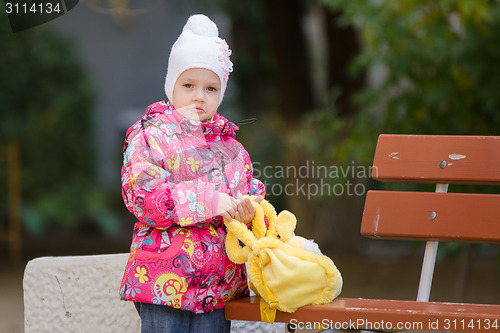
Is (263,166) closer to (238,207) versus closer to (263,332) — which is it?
(263,332)

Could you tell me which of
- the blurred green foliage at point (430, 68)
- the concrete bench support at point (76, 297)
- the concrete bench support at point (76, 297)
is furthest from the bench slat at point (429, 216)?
the blurred green foliage at point (430, 68)

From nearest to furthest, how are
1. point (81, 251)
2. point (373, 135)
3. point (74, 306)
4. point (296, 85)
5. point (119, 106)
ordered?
1. point (74, 306)
2. point (373, 135)
3. point (296, 85)
4. point (81, 251)
5. point (119, 106)

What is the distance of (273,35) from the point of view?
9.11 metres

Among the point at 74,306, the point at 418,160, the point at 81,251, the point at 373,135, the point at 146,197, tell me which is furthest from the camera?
the point at 81,251

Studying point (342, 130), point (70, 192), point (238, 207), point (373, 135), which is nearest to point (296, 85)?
point (342, 130)

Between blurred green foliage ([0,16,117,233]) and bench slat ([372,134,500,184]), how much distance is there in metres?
8.57

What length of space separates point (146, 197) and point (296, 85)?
23.0 feet

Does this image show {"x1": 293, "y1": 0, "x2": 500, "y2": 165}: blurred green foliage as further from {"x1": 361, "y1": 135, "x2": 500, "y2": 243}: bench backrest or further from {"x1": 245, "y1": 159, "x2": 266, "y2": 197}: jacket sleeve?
{"x1": 245, "y1": 159, "x2": 266, "y2": 197}: jacket sleeve

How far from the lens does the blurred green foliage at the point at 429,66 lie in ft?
17.3

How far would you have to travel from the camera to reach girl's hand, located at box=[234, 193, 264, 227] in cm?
235

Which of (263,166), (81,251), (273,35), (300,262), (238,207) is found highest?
(273,35)

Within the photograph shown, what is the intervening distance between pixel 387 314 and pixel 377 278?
18.4 ft

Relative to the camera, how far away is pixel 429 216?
8.91 ft

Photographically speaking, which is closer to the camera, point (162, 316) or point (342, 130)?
point (162, 316)
